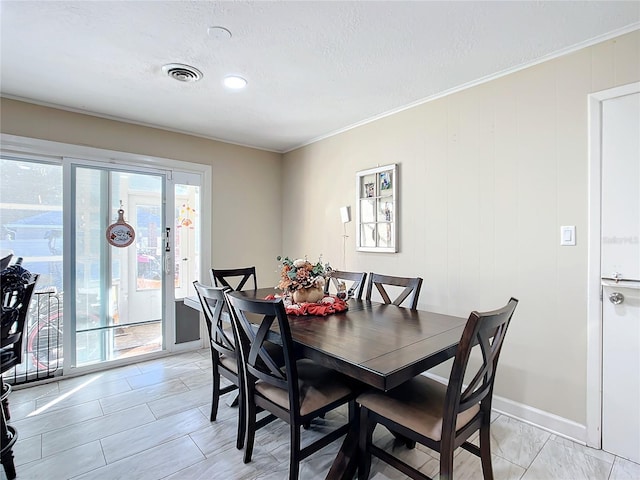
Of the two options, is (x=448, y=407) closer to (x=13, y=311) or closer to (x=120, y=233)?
(x=13, y=311)

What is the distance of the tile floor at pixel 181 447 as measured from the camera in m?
1.77

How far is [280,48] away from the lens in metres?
2.06

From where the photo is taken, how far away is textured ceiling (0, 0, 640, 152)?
1.71 metres

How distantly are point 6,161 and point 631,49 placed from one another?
4611 mm

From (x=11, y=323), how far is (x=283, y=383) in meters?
1.42

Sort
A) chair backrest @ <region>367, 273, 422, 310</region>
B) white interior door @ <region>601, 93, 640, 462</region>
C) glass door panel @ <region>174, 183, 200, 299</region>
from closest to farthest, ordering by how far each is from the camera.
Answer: white interior door @ <region>601, 93, 640, 462</region> < chair backrest @ <region>367, 273, 422, 310</region> < glass door panel @ <region>174, 183, 200, 299</region>

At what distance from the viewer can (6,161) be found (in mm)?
2816

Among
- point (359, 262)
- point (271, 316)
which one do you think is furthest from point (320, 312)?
point (359, 262)

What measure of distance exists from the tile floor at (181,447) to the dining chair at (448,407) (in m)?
0.32

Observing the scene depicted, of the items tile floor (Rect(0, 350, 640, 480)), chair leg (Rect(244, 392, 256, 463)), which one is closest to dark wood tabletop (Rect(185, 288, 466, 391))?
chair leg (Rect(244, 392, 256, 463))

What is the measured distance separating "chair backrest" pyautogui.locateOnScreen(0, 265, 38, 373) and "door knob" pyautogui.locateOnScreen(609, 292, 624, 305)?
3.26m

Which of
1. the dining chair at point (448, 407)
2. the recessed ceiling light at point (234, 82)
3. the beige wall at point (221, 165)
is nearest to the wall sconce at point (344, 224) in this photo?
the beige wall at point (221, 165)

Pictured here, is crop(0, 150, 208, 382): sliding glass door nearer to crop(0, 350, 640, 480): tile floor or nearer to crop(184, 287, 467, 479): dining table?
crop(0, 350, 640, 480): tile floor

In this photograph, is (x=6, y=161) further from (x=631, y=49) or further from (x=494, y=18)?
(x=631, y=49)
